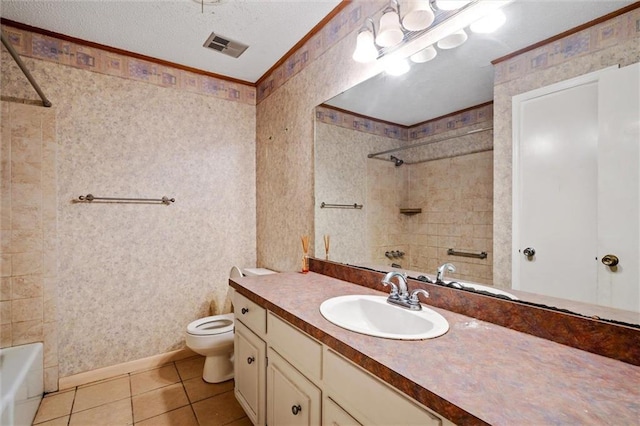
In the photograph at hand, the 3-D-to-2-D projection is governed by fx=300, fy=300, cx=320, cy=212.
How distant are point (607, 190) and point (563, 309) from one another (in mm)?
369

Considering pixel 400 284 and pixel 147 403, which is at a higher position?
pixel 400 284

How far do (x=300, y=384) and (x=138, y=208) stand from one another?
6.14 feet

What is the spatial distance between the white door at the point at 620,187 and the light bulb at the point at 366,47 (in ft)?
3.16

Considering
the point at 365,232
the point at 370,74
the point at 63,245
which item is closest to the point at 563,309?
the point at 365,232

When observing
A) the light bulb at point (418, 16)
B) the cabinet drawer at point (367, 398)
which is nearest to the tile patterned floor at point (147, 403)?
the cabinet drawer at point (367, 398)

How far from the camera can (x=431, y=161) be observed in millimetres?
1340

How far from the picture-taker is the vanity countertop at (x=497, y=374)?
575 millimetres

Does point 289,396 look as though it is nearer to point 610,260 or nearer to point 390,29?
point 610,260

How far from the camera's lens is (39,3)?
170cm

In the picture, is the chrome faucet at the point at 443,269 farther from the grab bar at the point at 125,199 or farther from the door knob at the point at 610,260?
the grab bar at the point at 125,199

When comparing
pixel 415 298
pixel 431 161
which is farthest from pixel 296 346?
pixel 431 161

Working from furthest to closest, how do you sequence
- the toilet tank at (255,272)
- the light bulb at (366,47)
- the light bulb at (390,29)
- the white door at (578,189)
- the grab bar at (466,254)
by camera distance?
the toilet tank at (255,272) → the light bulb at (366,47) → the light bulb at (390,29) → the grab bar at (466,254) → the white door at (578,189)

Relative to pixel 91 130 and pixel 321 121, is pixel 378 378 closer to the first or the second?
pixel 321 121

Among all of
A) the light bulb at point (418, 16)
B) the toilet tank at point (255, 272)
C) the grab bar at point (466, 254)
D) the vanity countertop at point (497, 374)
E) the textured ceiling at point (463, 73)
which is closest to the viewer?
the vanity countertop at point (497, 374)
